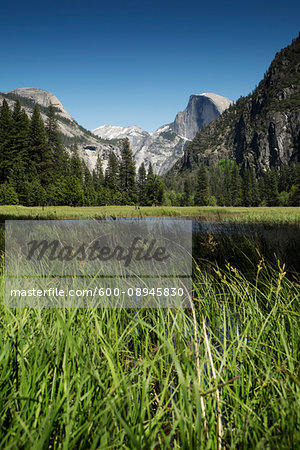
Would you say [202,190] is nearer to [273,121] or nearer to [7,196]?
[7,196]

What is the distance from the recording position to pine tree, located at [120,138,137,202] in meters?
69.6

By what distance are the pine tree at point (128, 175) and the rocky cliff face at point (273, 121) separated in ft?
354

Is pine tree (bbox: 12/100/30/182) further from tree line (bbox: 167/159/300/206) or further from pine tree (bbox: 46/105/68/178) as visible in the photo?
tree line (bbox: 167/159/300/206)

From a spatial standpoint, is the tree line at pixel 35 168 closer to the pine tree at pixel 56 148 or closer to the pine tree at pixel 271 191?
the pine tree at pixel 56 148

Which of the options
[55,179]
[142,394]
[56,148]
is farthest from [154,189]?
[142,394]

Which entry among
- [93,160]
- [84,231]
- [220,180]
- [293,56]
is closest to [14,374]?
[84,231]

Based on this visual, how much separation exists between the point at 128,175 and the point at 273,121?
119m

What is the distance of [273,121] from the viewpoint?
14662 cm

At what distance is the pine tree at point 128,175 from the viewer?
6956 centimetres

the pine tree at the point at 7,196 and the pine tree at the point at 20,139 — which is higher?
the pine tree at the point at 20,139

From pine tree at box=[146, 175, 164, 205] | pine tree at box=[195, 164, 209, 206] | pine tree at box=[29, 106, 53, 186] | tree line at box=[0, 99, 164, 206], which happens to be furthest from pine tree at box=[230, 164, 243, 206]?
pine tree at box=[29, 106, 53, 186]

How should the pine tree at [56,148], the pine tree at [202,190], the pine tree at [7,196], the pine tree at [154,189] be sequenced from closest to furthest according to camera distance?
the pine tree at [7,196] → the pine tree at [56,148] → the pine tree at [154,189] → the pine tree at [202,190]

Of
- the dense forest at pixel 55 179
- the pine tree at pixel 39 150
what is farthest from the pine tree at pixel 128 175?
the pine tree at pixel 39 150

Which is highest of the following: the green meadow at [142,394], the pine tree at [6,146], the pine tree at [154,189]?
the pine tree at [6,146]
